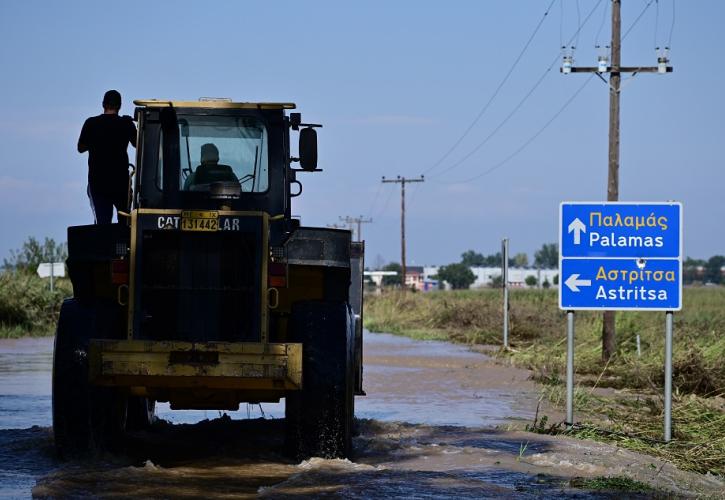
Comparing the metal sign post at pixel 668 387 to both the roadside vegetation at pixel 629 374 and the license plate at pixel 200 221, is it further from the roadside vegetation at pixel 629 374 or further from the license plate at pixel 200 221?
the license plate at pixel 200 221

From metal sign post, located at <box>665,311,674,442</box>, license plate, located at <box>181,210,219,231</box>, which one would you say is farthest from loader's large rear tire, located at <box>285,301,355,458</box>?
metal sign post, located at <box>665,311,674,442</box>

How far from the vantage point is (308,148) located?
11453 millimetres

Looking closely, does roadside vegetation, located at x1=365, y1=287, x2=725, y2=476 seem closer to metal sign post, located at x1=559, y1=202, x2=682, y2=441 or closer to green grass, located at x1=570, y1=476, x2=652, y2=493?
metal sign post, located at x1=559, y1=202, x2=682, y2=441

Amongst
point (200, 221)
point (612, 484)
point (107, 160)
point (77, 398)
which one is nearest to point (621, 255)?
point (612, 484)

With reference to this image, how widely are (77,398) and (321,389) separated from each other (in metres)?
1.98

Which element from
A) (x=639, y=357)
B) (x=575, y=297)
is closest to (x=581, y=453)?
(x=575, y=297)

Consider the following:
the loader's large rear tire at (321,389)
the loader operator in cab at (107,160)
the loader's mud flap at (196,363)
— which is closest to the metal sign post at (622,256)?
the loader's large rear tire at (321,389)

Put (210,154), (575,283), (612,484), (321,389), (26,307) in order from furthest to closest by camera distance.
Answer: (26,307), (575,283), (210,154), (321,389), (612,484)

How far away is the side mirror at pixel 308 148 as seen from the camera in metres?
11.5

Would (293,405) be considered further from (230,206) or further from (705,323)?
(705,323)

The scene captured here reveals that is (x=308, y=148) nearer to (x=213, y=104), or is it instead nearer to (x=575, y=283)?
(x=213, y=104)

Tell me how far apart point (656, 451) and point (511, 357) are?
49.6 feet

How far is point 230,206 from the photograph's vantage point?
37.1 ft

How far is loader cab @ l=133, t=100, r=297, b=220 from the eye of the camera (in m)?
11.6
